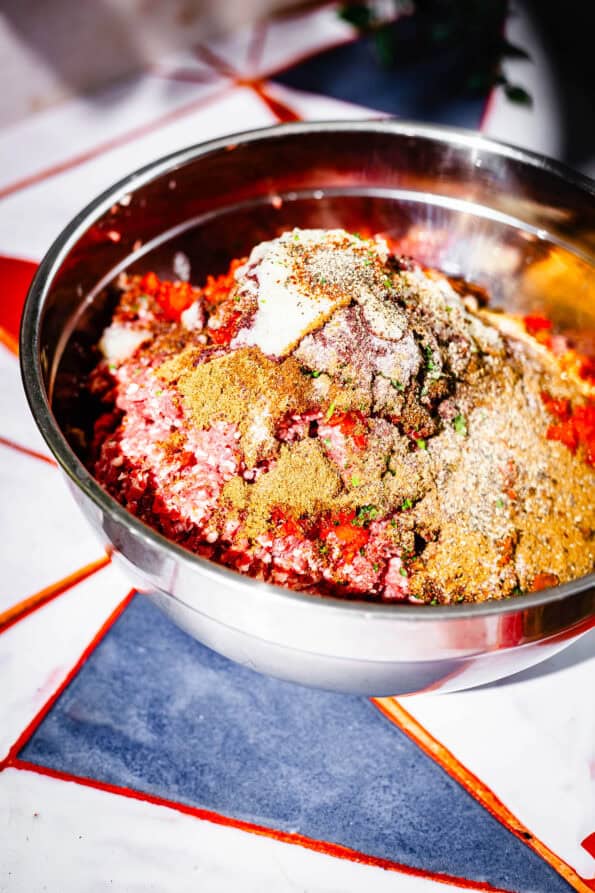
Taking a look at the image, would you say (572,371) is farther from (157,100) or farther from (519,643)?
(157,100)

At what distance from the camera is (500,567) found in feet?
2.78

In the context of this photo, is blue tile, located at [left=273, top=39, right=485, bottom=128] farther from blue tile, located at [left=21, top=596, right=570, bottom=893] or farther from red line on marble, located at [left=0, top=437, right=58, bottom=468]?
blue tile, located at [left=21, top=596, right=570, bottom=893]

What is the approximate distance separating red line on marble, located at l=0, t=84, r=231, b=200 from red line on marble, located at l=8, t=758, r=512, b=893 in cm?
114

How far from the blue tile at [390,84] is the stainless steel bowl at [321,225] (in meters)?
0.65

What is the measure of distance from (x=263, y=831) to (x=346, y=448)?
0.42 m

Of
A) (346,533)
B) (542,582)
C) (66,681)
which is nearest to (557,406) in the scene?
(542,582)

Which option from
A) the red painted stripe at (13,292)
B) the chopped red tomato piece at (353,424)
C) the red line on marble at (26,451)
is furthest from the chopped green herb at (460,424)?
the red painted stripe at (13,292)

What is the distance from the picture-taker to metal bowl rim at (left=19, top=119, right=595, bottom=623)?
640 mm

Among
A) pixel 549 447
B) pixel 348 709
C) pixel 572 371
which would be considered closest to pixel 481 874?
pixel 348 709

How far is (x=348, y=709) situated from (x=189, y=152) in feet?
2.62

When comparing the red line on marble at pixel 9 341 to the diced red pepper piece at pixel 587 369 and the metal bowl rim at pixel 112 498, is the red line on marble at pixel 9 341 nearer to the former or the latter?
the metal bowl rim at pixel 112 498

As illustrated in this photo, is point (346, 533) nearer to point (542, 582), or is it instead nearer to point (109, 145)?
point (542, 582)

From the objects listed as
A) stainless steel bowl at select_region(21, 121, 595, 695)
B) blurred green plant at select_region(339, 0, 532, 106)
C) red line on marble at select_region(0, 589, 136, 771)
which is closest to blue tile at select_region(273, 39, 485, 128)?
blurred green plant at select_region(339, 0, 532, 106)

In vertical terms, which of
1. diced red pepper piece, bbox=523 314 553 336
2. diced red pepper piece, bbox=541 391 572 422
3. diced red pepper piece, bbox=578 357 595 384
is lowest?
diced red pepper piece, bbox=541 391 572 422
